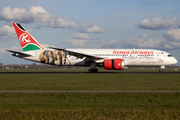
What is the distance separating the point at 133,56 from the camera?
4044 centimetres

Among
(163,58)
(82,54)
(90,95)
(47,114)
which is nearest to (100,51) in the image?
(82,54)

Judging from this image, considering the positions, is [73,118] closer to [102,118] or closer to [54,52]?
[102,118]

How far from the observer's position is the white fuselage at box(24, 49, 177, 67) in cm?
4047

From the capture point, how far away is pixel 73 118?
922 cm

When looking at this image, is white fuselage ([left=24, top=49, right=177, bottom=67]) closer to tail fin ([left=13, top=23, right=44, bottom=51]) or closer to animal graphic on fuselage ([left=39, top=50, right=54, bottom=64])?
animal graphic on fuselage ([left=39, top=50, right=54, bottom=64])

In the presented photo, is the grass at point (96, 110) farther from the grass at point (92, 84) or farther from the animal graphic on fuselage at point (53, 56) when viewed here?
the animal graphic on fuselage at point (53, 56)

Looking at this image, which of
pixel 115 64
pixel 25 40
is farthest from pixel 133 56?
pixel 25 40

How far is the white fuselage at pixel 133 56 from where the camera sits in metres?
40.5

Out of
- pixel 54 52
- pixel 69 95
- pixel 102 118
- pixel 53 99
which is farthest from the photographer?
pixel 54 52

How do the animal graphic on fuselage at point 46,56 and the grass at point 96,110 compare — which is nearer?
the grass at point 96,110

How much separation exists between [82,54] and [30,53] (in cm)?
1048

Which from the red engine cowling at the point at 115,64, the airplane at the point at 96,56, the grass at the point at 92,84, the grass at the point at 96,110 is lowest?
the grass at the point at 96,110

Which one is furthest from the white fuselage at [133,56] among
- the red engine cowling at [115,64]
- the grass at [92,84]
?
the grass at [92,84]

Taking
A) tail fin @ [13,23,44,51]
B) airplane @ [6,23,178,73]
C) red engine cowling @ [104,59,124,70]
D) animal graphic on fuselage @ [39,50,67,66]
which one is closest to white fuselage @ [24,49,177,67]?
airplane @ [6,23,178,73]
